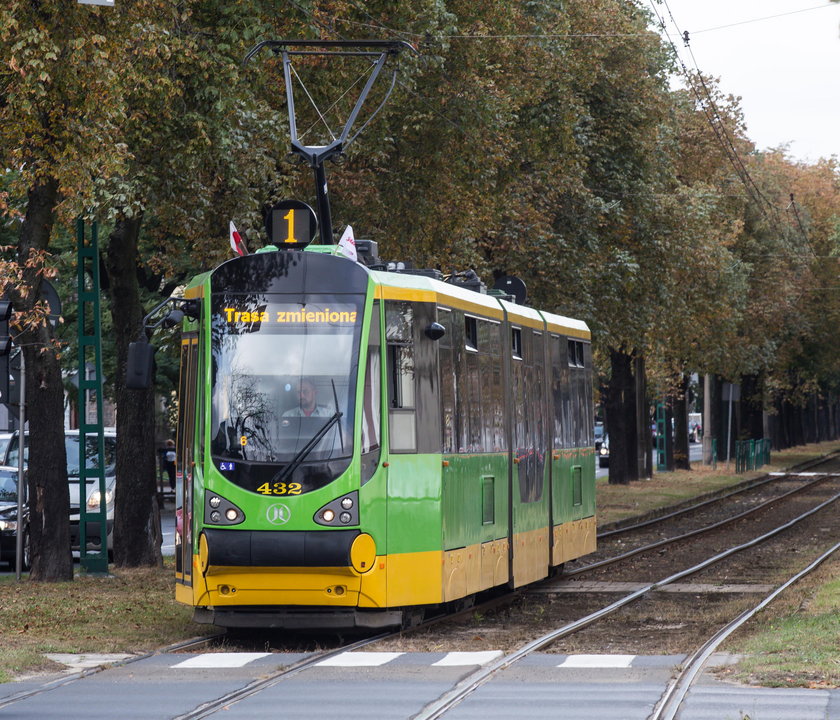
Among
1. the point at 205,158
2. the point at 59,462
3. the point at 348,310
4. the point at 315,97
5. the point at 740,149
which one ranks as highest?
the point at 740,149

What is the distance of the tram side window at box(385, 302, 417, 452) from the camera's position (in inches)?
554

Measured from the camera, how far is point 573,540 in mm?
21047

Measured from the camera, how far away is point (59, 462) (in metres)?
19.5

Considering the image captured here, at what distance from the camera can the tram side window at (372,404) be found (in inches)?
540

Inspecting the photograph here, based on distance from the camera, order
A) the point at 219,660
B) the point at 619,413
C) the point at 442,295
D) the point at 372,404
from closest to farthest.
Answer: the point at 219,660 → the point at 372,404 → the point at 442,295 → the point at 619,413

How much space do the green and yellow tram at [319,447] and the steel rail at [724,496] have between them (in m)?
15.2

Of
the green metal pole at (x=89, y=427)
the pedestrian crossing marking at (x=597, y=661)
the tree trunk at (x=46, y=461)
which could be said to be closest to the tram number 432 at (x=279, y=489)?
the pedestrian crossing marking at (x=597, y=661)

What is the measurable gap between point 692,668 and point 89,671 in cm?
418

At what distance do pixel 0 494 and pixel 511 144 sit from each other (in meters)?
9.46

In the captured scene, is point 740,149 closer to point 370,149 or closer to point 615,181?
point 615,181

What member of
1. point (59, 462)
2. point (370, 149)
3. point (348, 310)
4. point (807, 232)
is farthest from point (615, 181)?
point (807, 232)

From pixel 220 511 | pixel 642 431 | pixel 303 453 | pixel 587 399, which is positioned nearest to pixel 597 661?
pixel 303 453

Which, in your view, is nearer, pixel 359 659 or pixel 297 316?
pixel 359 659

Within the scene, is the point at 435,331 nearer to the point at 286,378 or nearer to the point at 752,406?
the point at 286,378
